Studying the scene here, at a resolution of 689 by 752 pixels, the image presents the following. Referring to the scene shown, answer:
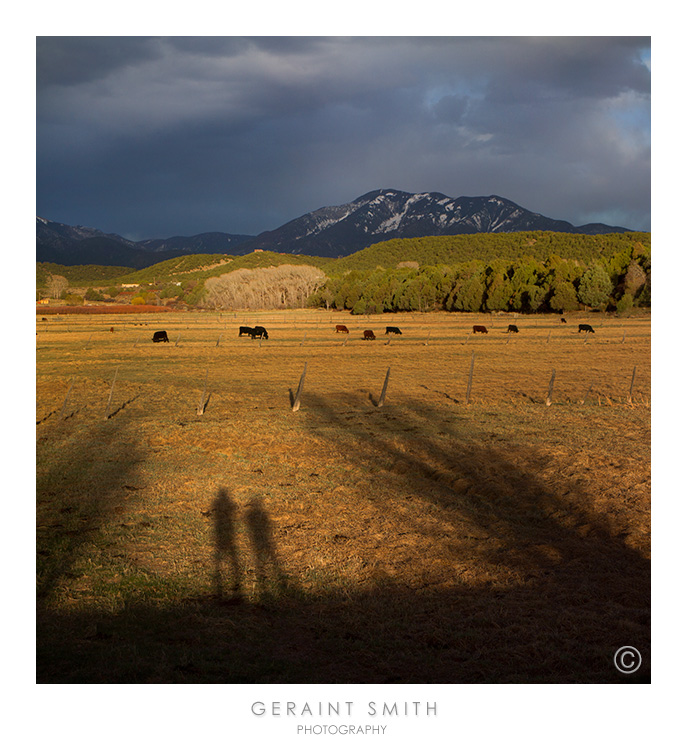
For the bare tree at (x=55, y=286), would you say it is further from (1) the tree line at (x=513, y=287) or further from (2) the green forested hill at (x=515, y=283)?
(1) the tree line at (x=513, y=287)

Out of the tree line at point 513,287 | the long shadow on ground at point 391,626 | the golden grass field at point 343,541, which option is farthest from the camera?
the tree line at point 513,287

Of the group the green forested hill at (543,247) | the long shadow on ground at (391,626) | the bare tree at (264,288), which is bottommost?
the long shadow on ground at (391,626)

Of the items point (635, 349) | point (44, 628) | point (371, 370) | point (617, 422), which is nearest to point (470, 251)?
point (635, 349)

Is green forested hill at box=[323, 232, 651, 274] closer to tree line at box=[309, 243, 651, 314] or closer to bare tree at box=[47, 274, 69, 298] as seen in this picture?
tree line at box=[309, 243, 651, 314]

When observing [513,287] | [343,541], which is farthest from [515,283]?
[343,541]

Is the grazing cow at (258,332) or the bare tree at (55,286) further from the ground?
the bare tree at (55,286)

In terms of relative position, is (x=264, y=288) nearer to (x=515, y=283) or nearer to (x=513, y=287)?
(x=515, y=283)

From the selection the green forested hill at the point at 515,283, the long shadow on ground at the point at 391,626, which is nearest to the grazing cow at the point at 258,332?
the long shadow on ground at the point at 391,626

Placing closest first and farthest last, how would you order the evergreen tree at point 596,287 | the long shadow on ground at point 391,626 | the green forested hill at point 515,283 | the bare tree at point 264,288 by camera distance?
the long shadow on ground at point 391,626
the evergreen tree at point 596,287
the green forested hill at point 515,283
the bare tree at point 264,288

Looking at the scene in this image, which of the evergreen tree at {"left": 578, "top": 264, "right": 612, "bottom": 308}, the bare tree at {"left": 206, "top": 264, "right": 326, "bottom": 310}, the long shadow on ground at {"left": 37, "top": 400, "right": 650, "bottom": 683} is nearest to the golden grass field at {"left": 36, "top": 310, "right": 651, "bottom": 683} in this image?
the long shadow on ground at {"left": 37, "top": 400, "right": 650, "bottom": 683}

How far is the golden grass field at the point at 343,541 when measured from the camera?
5199mm

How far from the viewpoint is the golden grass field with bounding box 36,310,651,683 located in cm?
520

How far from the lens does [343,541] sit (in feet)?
26.2

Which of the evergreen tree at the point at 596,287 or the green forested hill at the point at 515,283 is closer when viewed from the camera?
the evergreen tree at the point at 596,287
